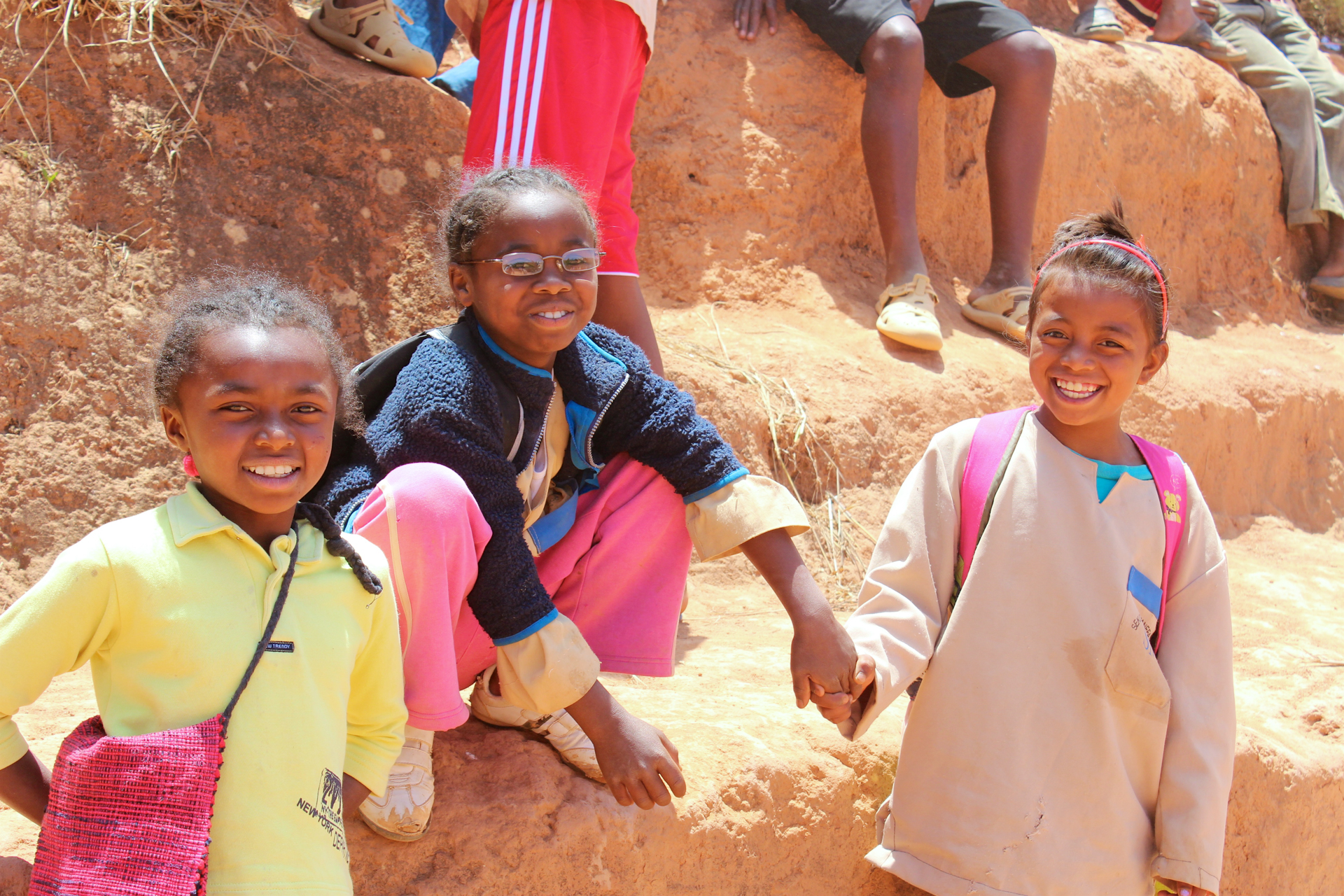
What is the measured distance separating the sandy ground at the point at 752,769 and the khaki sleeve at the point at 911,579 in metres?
0.25

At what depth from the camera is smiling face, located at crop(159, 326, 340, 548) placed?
4.53ft

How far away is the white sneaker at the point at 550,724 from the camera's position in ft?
6.18

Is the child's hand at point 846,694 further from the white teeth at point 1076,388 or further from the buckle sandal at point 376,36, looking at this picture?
the buckle sandal at point 376,36

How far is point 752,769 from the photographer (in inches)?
78.0

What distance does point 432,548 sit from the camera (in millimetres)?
1563

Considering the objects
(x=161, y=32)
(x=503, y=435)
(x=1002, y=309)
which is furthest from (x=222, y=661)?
(x=1002, y=309)

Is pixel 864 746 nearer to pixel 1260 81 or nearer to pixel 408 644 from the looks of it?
pixel 408 644

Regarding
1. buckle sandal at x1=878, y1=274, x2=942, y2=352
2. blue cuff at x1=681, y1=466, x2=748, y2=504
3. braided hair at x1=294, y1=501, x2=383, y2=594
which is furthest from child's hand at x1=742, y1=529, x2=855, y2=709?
buckle sandal at x1=878, y1=274, x2=942, y2=352

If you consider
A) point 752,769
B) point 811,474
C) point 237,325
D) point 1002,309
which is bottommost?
point 811,474

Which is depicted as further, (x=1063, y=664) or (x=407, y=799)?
(x=1063, y=664)

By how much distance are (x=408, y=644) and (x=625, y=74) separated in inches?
65.1

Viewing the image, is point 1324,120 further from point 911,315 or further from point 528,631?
point 528,631

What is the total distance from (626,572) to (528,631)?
34 centimetres

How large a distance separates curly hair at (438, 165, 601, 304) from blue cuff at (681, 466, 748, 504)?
1.59 ft
